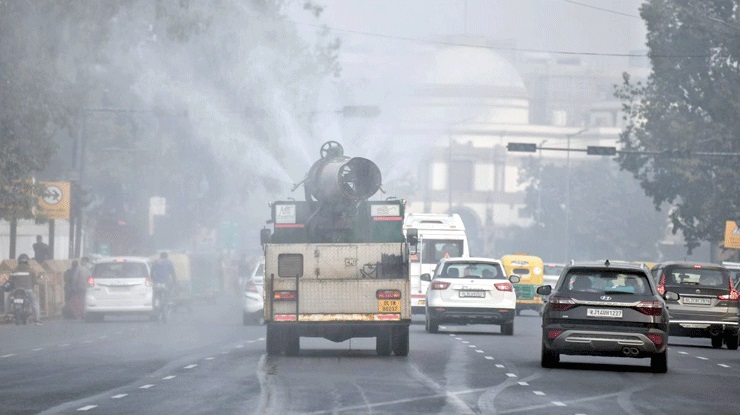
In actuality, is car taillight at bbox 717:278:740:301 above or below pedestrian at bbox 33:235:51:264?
below

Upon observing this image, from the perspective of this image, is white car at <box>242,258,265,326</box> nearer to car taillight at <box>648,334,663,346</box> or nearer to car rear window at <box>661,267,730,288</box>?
car rear window at <box>661,267,730,288</box>

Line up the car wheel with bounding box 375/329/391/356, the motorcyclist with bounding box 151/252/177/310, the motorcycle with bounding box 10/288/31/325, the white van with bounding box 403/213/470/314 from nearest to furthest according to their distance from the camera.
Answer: the car wheel with bounding box 375/329/391/356
the motorcycle with bounding box 10/288/31/325
the white van with bounding box 403/213/470/314
the motorcyclist with bounding box 151/252/177/310

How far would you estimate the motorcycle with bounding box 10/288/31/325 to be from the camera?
139 feet

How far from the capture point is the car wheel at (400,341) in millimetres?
28078

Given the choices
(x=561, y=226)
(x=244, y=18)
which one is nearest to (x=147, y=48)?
(x=244, y=18)

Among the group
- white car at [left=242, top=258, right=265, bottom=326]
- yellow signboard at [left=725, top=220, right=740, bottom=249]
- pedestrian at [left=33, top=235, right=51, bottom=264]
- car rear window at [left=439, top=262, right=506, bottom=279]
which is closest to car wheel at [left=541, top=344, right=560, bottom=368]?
car rear window at [left=439, top=262, right=506, bottom=279]

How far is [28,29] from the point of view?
4503 centimetres

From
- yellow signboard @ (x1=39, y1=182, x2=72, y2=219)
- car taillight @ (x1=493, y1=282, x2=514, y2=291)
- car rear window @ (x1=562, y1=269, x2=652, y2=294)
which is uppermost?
yellow signboard @ (x1=39, y1=182, x2=72, y2=219)

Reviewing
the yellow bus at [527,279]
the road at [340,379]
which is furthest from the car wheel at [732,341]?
the yellow bus at [527,279]

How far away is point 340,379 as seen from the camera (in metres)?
22.6

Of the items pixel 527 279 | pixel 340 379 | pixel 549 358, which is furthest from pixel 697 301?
pixel 527 279

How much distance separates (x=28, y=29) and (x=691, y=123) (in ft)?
87.9

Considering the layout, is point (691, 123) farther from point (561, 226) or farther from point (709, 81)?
point (561, 226)

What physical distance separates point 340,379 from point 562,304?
4.12m
